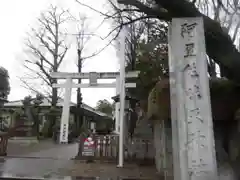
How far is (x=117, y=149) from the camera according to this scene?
1151 centimetres

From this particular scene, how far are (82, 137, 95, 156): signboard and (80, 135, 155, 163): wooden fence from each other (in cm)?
20

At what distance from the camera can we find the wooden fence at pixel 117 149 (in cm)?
1152

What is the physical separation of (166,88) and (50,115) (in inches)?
800

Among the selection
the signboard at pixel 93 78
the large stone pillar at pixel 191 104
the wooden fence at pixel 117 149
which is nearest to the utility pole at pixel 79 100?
→ the signboard at pixel 93 78

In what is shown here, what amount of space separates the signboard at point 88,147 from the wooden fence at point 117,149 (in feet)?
0.66

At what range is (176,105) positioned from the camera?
4582mm

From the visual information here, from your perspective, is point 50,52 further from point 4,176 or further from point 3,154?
point 4,176

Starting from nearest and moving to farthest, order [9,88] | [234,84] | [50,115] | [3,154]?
1. [234,84]
2. [3,154]
3. [50,115]
4. [9,88]

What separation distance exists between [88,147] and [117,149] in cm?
Result: 145

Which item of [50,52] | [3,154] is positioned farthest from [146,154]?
[50,52]

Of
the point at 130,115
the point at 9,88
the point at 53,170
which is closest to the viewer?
the point at 53,170

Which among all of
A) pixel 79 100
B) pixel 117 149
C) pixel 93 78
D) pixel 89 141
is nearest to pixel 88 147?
pixel 89 141

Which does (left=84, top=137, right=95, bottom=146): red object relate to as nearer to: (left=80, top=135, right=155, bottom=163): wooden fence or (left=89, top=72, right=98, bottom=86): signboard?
(left=80, top=135, right=155, bottom=163): wooden fence

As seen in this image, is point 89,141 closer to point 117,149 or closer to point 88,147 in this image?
point 88,147
